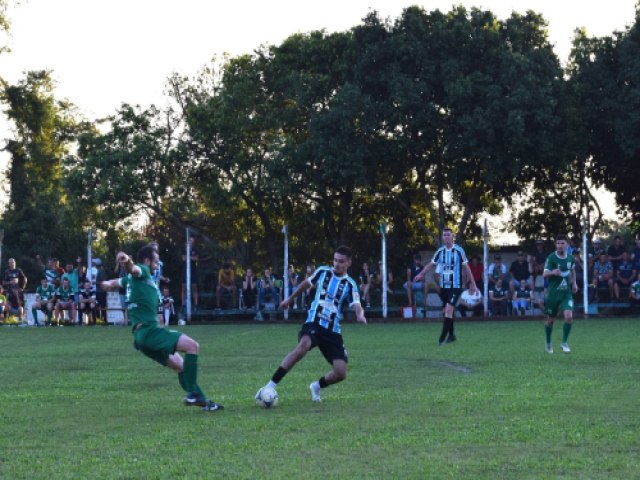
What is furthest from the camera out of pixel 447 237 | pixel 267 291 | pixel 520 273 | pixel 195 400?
pixel 267 291

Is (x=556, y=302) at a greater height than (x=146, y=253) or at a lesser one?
lesser

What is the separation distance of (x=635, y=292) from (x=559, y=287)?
634 inches

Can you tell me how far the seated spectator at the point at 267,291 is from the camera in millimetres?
39344

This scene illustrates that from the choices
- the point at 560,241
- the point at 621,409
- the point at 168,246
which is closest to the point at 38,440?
the point at 621,409

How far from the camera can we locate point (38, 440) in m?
9.93

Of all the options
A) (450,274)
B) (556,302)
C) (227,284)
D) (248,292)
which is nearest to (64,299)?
(227,284)

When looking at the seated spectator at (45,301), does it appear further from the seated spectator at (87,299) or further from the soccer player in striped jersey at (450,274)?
the soccer player in striped jersey at (450,274)

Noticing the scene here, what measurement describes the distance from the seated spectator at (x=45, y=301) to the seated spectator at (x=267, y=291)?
21.2ft

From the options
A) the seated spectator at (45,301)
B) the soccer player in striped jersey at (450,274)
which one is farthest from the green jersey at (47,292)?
the soccer player in striped jersey at (450,274)

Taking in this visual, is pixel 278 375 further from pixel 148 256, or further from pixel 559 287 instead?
pixel 559 287

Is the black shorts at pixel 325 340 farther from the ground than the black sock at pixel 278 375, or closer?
farther from the ground

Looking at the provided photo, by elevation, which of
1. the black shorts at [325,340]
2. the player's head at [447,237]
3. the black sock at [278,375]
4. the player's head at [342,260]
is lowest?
the black sock at [278,375]

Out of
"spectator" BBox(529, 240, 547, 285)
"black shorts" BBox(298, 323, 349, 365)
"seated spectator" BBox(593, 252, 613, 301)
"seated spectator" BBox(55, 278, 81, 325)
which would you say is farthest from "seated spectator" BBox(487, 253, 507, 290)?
"black shorts" BBox(298, 323, 349, 365)

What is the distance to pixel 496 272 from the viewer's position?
1459 inches
